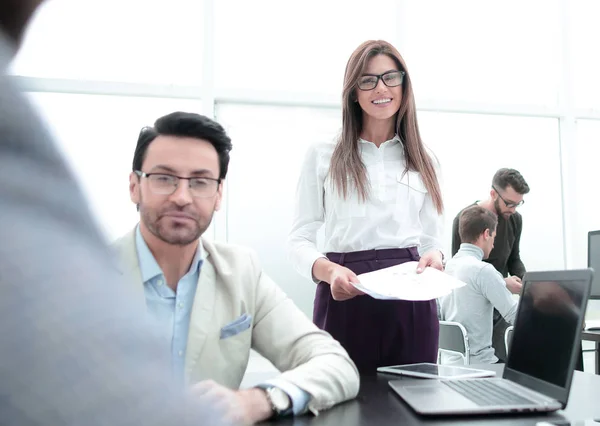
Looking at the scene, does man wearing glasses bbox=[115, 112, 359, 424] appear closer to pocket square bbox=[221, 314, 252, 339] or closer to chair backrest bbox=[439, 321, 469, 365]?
pocket square bbox=[221, 314, 252, 339]

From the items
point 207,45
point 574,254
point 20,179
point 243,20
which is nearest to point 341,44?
point 243,20

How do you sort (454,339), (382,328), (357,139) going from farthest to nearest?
(454,339), (357,139), (382,328)

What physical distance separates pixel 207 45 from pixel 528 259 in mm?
3319

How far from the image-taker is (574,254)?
16.6 ft

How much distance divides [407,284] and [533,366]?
1.34 feet

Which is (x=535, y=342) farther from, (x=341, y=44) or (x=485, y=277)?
(x=341, y=44)

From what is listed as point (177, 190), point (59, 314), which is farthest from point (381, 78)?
point (59, 314)

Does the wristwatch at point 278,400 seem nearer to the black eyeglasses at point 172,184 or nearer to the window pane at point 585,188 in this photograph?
the black eyeglasses at point 172,184

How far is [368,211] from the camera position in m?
1.75

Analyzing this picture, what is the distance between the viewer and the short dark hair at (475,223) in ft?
10.9

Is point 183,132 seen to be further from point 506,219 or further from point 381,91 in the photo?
point 506,219

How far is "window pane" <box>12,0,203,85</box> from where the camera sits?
4059mm

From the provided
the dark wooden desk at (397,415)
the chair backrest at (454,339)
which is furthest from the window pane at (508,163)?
the dark wooden desk at (397,415)

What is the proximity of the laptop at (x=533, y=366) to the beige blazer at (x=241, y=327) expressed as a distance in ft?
0.67
